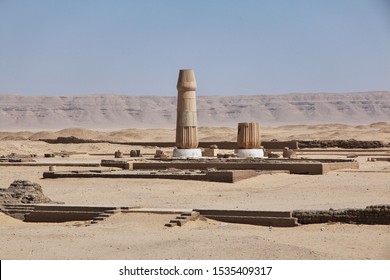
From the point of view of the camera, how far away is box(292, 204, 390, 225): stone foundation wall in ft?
51.7

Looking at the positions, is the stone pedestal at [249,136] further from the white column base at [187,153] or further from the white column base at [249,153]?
the white column base at [187,153]

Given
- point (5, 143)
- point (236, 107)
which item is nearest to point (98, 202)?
point (5, 143)

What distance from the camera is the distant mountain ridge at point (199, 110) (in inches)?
6604

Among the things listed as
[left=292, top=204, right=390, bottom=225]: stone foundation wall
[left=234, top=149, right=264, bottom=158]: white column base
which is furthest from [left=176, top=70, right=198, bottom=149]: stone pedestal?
[left=292, top=204, right=390, bottom=225]: stone foundation wall

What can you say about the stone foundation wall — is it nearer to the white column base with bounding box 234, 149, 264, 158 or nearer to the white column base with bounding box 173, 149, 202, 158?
the white column base with bounding box 173, 149, 202, 158

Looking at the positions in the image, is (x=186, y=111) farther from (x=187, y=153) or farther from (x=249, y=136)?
(x=249, y=136)

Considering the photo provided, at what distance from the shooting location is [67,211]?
698 inches

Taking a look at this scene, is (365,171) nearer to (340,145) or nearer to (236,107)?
(340,145)

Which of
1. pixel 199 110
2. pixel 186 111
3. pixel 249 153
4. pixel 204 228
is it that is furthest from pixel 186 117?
pixel 199 110

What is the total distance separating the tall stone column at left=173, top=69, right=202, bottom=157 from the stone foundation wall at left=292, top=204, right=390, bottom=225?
1565cm

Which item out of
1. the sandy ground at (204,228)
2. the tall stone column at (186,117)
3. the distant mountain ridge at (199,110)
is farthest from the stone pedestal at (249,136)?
the distant mountain ridge at (199,110)

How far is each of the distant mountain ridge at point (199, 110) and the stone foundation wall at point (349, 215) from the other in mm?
146344

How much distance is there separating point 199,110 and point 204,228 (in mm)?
165927

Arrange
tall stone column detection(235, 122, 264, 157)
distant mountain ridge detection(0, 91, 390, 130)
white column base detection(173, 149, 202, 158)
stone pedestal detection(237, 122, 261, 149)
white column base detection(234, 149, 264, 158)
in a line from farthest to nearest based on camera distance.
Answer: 1. distant mountain ridge detection(0, 91, 390, 130)
2. stone pedestal detection(237, 122, 261, 149)
3. tall stone column detection(235, 122, 264, 157)
4. white column base detection(234, 149, 264, 158)
5. white column base detection(173, 149, 202, 158)
